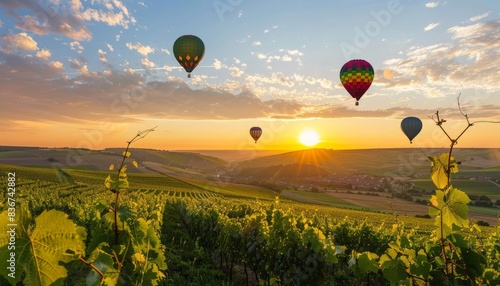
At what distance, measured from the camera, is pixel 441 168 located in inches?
85.0

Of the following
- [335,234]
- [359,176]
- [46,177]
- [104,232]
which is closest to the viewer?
[104,232]

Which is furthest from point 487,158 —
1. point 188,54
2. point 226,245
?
point 226,245

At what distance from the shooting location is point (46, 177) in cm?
6053

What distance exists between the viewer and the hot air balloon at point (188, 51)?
34.6 m

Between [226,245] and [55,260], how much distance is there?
1068 cm

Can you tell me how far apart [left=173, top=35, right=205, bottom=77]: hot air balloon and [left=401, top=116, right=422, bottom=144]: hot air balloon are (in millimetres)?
27237

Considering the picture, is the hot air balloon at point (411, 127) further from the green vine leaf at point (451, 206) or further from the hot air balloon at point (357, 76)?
the green vine leaf at point (451, 206)

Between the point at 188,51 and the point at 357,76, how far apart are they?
52.8 feet

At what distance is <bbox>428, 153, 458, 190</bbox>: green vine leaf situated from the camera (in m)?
2.12

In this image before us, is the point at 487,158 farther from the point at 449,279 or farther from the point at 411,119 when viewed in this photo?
the point at 449,279

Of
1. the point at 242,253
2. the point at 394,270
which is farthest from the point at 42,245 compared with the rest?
the point at 242,253

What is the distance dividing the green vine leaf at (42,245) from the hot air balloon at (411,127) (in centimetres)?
4799

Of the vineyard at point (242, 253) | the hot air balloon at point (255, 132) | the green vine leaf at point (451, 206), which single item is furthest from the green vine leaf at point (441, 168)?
the hot air balloon at point (255, 132)

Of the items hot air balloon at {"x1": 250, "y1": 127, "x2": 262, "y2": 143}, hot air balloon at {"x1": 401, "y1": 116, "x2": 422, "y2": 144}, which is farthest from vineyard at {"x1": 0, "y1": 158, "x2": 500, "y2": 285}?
hot air balloon at {"x1": 250, "y1": 127, "x2": 262, "y2": 143}
